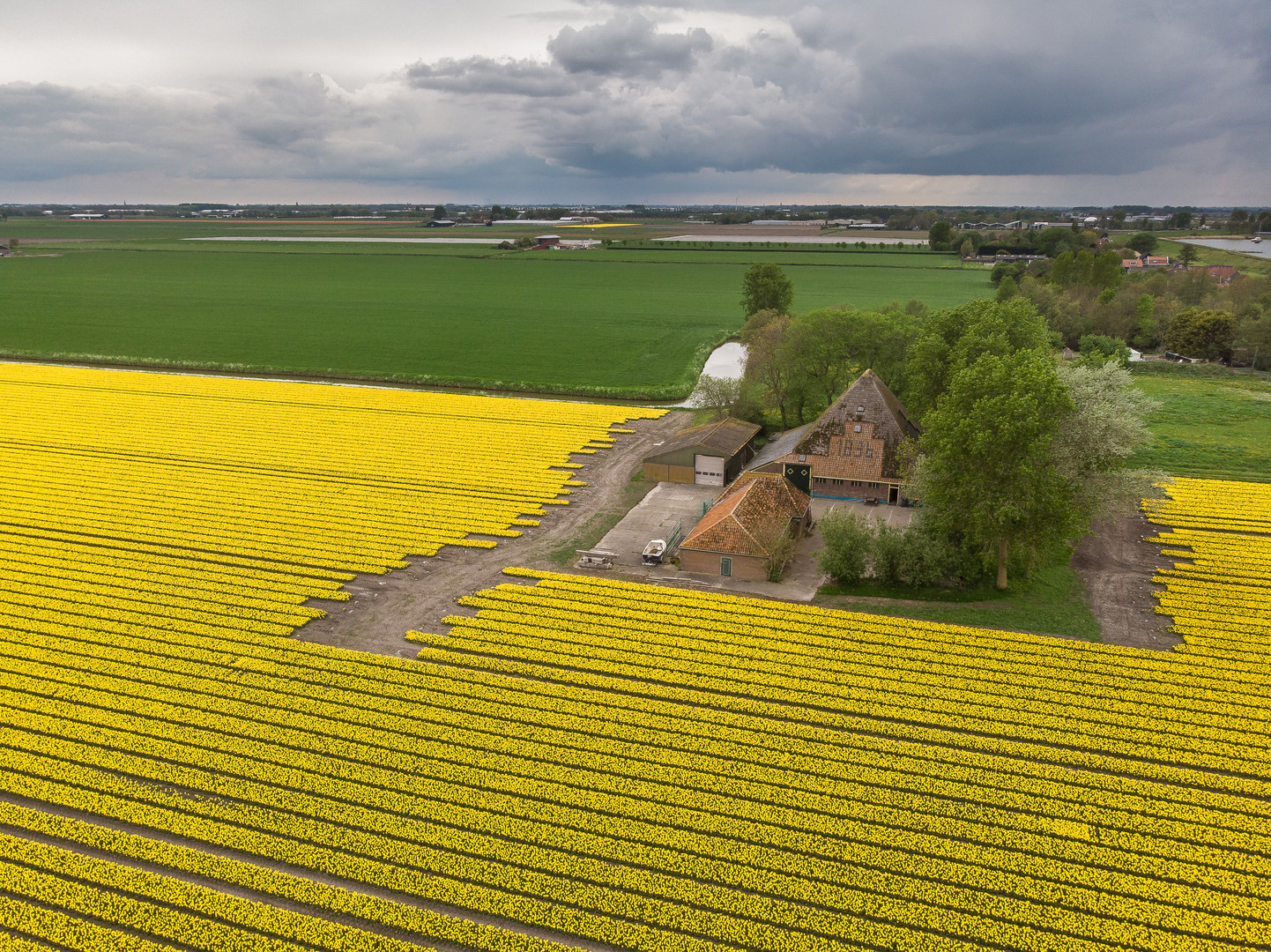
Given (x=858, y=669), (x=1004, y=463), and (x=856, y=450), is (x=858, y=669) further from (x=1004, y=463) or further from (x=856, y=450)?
(x=856, y=450)

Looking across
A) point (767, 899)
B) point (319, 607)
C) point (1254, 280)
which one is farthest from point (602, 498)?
point (1254, 280)

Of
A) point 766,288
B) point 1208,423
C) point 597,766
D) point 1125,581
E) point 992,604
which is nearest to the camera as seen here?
point 597,766

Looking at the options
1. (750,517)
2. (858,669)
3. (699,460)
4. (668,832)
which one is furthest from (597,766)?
(699,460)

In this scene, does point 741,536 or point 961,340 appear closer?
point 741,536

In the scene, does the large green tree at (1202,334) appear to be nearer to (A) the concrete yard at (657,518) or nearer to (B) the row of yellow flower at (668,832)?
(A) the concrete yard at (657,518)

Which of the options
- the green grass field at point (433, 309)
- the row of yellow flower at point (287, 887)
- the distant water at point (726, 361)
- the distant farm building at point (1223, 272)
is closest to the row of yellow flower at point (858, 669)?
the row of yellow flower at point (287, 887)
